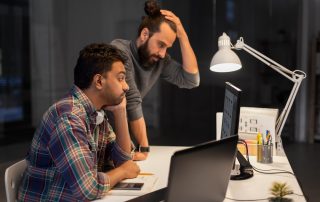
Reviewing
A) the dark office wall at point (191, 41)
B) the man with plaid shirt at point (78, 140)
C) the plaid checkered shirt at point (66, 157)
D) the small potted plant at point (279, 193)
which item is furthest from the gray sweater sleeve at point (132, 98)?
the dark office wall at point (191, 41)

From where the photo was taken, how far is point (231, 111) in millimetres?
1907

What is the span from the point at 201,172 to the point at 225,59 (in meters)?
1.14

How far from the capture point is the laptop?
47.9 inches

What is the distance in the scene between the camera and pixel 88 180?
1557mm

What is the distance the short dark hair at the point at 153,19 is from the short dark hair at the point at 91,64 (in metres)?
0.65

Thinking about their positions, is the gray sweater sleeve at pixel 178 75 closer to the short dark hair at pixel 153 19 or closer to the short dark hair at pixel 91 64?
the short dark hair at pixel 153 19

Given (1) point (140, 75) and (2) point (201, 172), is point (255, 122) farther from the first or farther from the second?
(2) point (201, 172)

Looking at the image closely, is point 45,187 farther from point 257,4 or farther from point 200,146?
point 257,4

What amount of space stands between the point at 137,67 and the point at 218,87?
417 cm

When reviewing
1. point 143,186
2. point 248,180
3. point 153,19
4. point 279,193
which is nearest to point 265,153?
point 248,180

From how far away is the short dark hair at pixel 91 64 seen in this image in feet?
5.67

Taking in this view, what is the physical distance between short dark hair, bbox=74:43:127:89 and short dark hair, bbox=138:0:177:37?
2.12 ft

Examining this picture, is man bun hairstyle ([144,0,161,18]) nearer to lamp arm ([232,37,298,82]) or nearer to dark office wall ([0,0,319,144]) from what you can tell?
lamp arm ([232,37,298,82])

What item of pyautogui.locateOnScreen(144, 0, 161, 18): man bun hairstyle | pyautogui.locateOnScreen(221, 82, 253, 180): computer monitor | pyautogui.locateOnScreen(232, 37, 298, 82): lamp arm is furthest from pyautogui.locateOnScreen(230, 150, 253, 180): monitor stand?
pyautogui.locateOnScreen(144, 0, 161, 18): man bun hairstyle
